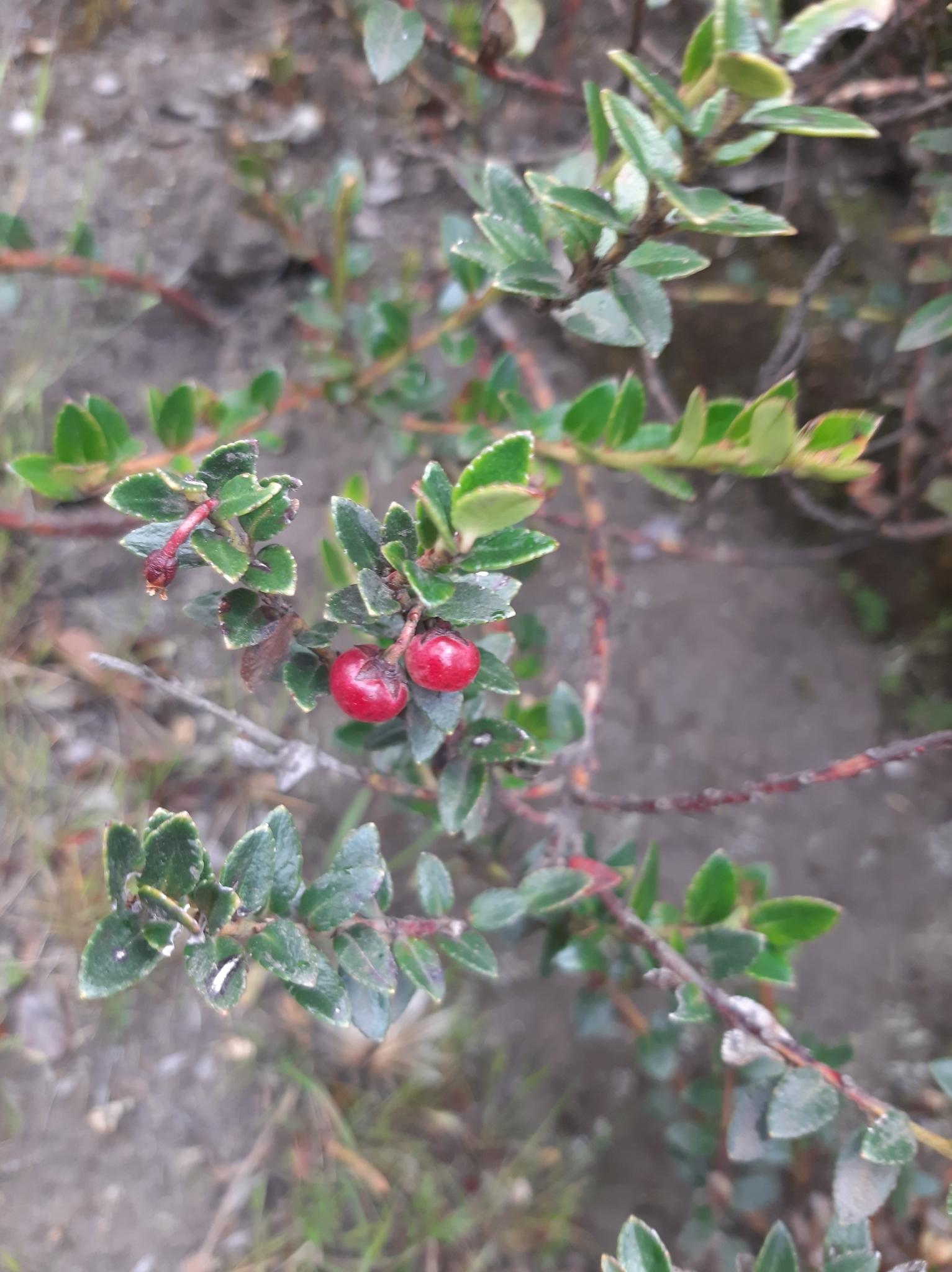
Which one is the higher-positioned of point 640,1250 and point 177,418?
point 177,418

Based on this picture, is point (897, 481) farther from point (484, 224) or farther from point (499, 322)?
point (484, 224)

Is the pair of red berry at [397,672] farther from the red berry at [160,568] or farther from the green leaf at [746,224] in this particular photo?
the green leaf at [746,224]

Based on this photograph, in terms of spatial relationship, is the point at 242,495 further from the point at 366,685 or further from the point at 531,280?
the point at 531,280

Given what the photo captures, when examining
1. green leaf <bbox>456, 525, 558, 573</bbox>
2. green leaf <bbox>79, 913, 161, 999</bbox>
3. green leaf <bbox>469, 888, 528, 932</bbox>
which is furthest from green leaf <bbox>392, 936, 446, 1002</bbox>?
green leaf <bbox>456, 525, 558, 573</bbox>

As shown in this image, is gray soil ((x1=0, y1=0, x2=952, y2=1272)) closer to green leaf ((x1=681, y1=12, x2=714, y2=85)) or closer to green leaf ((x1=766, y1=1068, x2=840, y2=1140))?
green leaf ((x1=766, y1=1068, x2=840, y2=1140))

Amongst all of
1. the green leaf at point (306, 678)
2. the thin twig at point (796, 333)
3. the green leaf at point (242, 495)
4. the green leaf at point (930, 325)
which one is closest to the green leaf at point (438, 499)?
the green leaf at point (242, 495)

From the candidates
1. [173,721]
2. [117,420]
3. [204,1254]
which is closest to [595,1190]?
[204,1254]

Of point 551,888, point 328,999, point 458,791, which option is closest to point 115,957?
point 328,999
